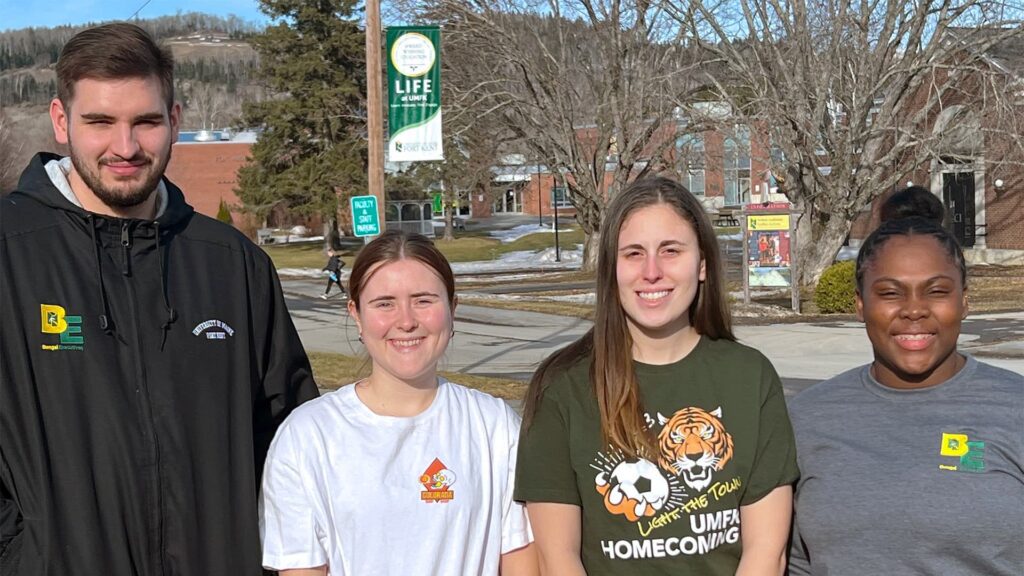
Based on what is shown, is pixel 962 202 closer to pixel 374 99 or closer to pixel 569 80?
pixel 569 80

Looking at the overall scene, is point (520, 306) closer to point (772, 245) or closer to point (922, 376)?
point (772, 245)

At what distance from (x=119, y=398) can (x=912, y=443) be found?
7.02 ft

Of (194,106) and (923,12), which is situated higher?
(194,106)

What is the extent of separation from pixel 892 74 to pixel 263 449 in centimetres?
2183

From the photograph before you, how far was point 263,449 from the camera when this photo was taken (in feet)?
10.2

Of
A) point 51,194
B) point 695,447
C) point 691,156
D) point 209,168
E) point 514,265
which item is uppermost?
point 209,168

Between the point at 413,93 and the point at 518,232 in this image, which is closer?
the point at 413,93

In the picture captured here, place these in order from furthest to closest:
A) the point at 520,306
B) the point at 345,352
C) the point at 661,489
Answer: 1. the point at 520,306
2. the point at 345,352
3. the point at 661,489

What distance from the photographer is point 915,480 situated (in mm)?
2590

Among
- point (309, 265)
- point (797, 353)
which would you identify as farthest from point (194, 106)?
point (797, 353)

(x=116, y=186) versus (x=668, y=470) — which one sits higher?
(x=116, y=186)

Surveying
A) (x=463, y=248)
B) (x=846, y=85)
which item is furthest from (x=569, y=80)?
(x=463, y=248)

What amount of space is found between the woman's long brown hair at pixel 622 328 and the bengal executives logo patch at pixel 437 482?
26 cm

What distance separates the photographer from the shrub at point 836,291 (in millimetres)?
20266
